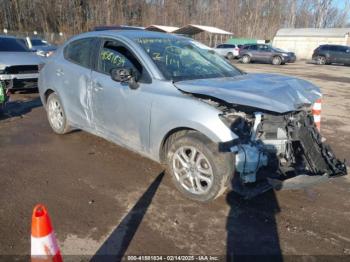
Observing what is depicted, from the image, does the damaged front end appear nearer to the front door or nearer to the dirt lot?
the dirt lot

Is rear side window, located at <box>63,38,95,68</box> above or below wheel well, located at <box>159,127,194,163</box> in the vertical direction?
above

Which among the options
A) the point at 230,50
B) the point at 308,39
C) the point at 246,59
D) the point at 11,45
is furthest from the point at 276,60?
the point at 11,45

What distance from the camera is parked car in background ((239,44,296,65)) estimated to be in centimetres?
2802

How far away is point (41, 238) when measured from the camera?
208 cm

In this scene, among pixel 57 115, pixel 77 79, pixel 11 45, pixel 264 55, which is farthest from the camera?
pixel 264 55

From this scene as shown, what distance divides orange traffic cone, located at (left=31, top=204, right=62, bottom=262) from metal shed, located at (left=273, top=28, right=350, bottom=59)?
4535cm

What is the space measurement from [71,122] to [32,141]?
837 mm

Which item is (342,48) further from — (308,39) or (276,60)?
(308,39)

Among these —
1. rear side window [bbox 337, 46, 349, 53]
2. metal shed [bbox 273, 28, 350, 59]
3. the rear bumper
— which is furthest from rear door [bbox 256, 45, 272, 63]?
the rear bumper

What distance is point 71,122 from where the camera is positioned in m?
5.50

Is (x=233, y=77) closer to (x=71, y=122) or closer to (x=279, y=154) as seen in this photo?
(x=279, y=154)

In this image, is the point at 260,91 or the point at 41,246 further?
the point at 260,91

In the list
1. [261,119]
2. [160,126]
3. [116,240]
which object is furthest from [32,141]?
[261,119]

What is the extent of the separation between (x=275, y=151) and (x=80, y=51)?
3.28 m
